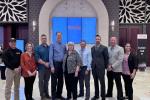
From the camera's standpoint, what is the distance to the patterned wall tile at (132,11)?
24141mm

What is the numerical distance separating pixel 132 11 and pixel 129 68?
13.3 meters

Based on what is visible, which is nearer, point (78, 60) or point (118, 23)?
point (78, 60)

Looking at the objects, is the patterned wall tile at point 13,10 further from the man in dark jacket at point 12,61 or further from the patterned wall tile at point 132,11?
the man in dark jacket at point 12,61

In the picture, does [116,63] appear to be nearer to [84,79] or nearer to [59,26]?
[84,79]

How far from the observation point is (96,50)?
11797 mm

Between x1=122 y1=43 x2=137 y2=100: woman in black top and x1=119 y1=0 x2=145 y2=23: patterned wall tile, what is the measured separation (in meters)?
12.8

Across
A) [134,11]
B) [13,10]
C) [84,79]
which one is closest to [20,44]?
[13,10]

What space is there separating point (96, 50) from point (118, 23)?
479 inches

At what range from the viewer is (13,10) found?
24.1 m

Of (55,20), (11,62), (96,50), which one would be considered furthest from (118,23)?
(11,62)

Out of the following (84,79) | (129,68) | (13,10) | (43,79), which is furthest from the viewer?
(13,10)

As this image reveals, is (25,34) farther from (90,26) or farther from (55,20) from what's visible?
(90,26)

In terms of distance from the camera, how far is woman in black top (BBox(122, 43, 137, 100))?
1130 centimetres

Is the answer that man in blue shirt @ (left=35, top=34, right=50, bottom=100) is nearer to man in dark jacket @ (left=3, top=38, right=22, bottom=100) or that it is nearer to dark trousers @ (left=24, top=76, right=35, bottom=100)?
dark trousers @ (left=24, top=76, right=35, bottom=100)
